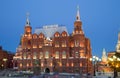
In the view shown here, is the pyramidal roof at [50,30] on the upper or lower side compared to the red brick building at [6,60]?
upper

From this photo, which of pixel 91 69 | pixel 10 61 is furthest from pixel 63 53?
pixel 10 61

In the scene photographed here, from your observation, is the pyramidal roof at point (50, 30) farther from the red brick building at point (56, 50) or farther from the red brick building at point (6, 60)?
the red brick building at point (6, 60)

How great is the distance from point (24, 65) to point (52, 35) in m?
18.7

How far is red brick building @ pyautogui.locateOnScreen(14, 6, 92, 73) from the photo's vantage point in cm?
12925

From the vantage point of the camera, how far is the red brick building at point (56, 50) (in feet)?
424

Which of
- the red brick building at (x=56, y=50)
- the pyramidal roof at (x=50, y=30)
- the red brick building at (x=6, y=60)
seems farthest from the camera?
the red brick building at (x=6, y=60)

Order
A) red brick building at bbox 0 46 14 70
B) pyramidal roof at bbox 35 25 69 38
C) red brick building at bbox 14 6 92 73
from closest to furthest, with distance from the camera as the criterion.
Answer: red brick building at bbox 14 6 92 73 < pyramidal roof at bbox 35 25 69 38 < red brick building at bbox 0 46 14 70

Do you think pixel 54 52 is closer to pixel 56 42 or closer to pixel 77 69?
pixel 56 42

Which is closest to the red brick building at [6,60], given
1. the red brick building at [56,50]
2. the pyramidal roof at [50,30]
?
the red brick building at [56,50]

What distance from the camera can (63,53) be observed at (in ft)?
435

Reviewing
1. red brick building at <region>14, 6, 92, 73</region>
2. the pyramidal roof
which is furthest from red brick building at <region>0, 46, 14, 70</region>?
the pyramidal roof

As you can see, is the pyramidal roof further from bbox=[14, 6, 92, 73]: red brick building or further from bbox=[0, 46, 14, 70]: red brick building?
bbox=[0, 46, 14, 70]: red brick building

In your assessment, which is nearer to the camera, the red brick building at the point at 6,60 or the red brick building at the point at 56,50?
the red brick building at the point at 56,50

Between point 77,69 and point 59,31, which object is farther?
point 59,31
